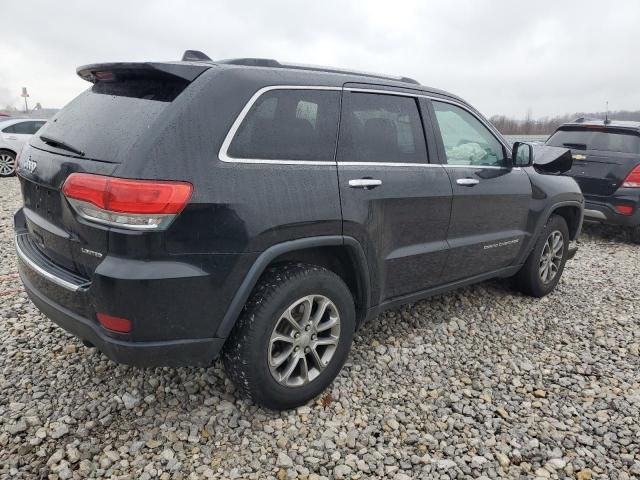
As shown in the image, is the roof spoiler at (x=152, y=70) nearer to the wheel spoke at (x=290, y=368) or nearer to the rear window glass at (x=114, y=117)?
the rear window glass at (x=114, y=117)

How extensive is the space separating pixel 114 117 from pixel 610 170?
659 centimetres

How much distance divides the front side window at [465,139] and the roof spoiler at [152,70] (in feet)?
5.76

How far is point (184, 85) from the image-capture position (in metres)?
2.29

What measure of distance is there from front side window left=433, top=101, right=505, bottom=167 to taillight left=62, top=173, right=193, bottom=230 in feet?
6.59

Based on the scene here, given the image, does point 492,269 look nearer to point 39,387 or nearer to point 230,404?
point 230,404

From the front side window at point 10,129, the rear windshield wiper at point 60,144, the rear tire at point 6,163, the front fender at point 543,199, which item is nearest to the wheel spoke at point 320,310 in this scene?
the rear windshield wiper at point 60,144

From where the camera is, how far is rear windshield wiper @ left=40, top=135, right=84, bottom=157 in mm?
2320

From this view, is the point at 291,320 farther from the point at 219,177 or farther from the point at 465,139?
the point at 465,139

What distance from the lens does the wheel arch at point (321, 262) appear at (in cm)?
231

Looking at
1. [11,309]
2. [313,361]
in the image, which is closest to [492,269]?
[313,361]

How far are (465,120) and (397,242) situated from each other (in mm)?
1251

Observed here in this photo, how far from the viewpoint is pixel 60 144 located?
8.09 feet

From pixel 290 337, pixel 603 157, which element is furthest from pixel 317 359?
pixel 603 157

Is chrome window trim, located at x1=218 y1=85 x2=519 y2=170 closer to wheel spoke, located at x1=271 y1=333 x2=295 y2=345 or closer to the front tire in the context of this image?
the front tire
